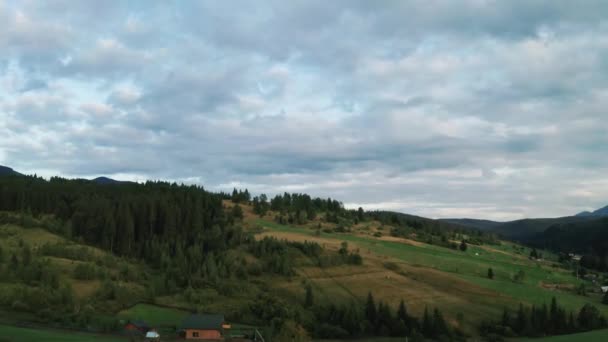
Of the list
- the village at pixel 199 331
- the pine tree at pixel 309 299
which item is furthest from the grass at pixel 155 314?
the pine tree at pixel 309 299

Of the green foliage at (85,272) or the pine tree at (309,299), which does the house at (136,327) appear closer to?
the green foliage at (85,272)

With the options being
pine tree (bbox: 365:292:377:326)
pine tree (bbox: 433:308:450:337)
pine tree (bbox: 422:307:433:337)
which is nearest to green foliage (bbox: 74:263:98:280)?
pine tree (bbox: 365:292:377:326)

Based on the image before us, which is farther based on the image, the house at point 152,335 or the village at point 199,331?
the village at point 199,331

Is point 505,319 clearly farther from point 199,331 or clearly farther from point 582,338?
point 199,331

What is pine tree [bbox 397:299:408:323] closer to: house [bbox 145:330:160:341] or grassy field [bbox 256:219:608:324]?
grassy field [bbox 256:219:608:324]

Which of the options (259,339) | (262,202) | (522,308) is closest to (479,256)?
(522,308)

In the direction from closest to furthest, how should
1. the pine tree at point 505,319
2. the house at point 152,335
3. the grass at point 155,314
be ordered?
the house at point 152,335
the grass at point 155,314
the pine tree at point 505,319

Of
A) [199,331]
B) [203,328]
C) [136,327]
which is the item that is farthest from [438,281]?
[136,327]

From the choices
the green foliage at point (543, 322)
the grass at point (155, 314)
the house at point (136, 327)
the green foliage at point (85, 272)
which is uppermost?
the green foliage at point (85, 272)

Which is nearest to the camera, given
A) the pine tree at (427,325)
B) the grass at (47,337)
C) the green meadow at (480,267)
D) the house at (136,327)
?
the grass at (47,337)
